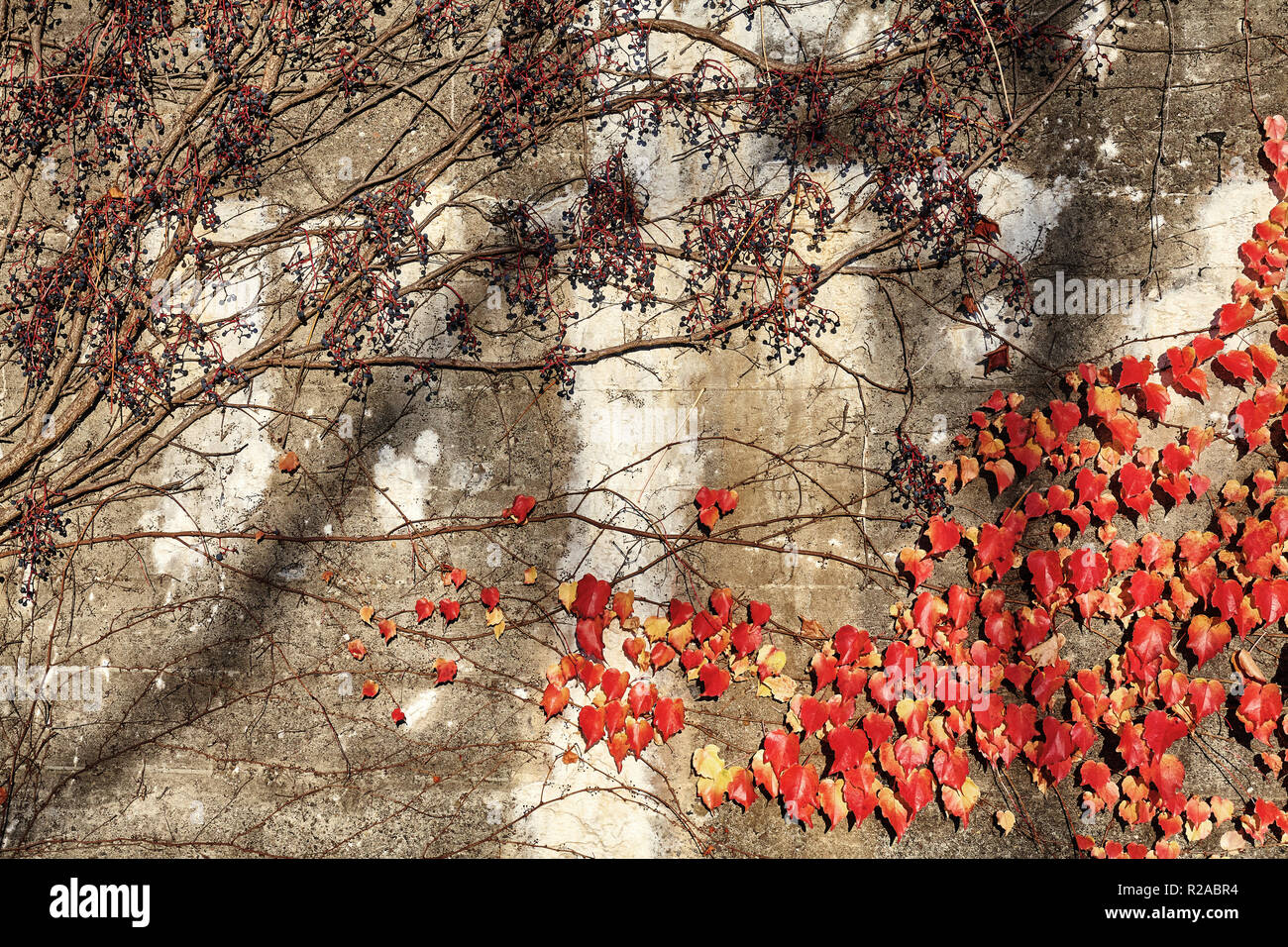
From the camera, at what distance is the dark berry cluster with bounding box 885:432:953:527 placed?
3.84 m

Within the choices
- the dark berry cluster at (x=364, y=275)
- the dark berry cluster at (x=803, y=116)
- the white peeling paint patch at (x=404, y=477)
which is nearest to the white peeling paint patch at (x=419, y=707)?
the white peeling paint patch at (x=404, y=477)

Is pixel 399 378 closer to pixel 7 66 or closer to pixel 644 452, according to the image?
pixel 644 452

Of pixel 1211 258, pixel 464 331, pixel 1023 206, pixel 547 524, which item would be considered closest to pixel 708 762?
pixel 547 524

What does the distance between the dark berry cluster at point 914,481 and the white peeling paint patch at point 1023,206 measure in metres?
1.05

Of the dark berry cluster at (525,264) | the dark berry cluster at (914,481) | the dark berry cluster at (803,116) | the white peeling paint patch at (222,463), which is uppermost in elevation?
the dark berry cluster at (803,116)

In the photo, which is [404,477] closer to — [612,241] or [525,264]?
[525,264]

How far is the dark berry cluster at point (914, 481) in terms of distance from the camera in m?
3.84

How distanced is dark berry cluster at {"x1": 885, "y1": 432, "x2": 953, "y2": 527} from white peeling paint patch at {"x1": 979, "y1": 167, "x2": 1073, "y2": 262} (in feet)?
3.45

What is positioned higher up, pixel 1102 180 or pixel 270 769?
pixel 1102 180

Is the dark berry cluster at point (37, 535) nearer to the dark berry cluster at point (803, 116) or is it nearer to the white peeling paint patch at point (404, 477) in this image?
the white peeling paint patch at point (404, 477)

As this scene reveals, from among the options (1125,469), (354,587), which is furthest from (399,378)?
(1125,469)

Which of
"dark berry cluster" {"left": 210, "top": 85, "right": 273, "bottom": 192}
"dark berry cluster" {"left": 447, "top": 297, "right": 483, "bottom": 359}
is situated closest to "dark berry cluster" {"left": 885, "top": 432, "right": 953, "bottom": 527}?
"dark berry cluster" {"left": 447, "top": 297, "right": 483, "bottom": 359}
